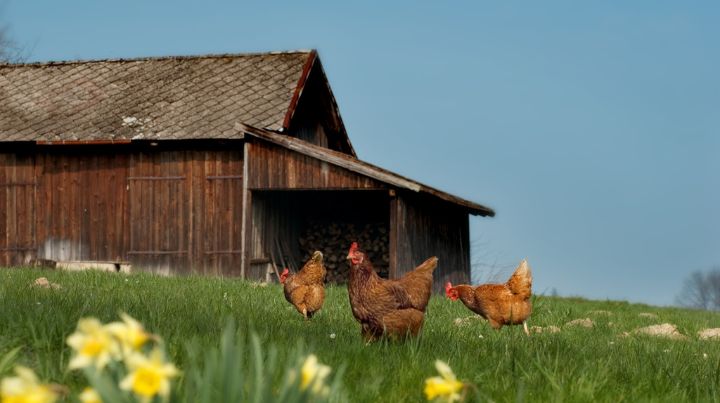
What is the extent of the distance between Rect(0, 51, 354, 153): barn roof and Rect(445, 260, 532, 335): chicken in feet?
39.0

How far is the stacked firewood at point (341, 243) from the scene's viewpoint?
2491cm

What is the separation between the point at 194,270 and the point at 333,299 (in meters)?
8.44

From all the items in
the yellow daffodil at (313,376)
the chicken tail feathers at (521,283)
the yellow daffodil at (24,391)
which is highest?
the yellow daffodil at (24,391)

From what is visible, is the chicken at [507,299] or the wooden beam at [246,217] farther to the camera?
the wooden beam at [246,217]

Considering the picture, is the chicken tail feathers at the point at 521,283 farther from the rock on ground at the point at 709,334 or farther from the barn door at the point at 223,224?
the barn door at the point at 223,224

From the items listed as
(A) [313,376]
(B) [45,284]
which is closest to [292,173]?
(B) [45,284]

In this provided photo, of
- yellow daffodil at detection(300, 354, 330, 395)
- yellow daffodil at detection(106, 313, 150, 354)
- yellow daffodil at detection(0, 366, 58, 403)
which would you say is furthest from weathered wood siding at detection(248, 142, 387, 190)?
yellow daffodil at detection(0, 366, 58, 403)

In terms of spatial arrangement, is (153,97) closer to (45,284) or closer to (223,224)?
(223,224)

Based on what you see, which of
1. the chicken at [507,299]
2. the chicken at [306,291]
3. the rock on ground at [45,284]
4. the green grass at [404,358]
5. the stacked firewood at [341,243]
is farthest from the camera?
the stacked firewood at [341,243]

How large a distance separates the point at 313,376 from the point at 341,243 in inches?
889

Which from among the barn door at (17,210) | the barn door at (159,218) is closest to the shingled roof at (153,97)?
the barn door at (17,210)

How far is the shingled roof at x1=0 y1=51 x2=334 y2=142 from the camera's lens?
21938 millimetres

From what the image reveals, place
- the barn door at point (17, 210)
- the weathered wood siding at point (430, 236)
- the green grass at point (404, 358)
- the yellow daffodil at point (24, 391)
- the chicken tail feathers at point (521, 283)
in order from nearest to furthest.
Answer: the yellow daffodil at point (24, 391), the green grass at point (404, 358), the chicken tail feathers at point (521, 283), the weathered wood siding at point (430, 236), the barn door at point (17, 210)

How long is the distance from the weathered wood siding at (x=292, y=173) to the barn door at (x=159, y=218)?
2.05 metres
